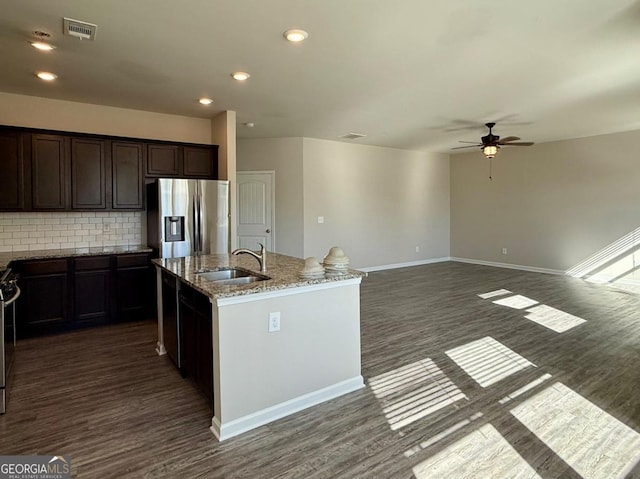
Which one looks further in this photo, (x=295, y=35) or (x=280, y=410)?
(x=295, y=35)

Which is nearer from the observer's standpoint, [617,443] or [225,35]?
[617,443]

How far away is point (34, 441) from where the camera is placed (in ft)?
7.42

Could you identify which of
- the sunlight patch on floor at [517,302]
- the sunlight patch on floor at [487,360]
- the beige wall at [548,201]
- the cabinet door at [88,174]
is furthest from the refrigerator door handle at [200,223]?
the beige wall at [548,201]

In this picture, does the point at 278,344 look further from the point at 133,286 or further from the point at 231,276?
the point at 133,286

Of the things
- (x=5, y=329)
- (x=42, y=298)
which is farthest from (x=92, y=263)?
(x=5, y=329)

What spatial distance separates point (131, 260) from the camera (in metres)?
4.51

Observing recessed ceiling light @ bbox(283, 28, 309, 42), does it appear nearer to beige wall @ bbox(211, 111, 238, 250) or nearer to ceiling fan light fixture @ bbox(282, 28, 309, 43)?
ceiling fan light fixture @ bbox(282, 28, 309, 43)

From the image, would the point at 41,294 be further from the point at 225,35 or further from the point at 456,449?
the point at 456,449

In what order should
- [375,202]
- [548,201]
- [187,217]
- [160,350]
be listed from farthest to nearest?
1. [375,202]
2. [548,201]
3. [187,217]
4. [160,350]

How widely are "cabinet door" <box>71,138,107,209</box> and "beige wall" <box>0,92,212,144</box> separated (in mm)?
376

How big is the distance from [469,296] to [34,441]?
17.6ft

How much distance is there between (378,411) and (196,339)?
4.44 feet

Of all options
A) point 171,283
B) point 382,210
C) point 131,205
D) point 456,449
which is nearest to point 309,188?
point 382,210

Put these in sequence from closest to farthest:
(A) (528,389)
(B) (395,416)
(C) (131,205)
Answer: (B) (395,416) → (A) (528,389) → (C) (131,205)
